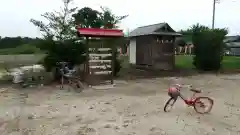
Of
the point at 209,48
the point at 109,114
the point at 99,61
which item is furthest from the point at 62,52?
the point at 209,48

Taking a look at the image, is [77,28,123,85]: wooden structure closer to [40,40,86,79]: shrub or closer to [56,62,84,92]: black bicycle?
[56,62,84,92]: black bicycle

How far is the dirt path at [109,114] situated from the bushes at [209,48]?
259 inches

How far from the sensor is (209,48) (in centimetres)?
1587

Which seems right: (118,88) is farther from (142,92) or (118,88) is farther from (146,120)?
(146,120)

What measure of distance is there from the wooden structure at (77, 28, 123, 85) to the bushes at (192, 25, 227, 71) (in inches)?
258

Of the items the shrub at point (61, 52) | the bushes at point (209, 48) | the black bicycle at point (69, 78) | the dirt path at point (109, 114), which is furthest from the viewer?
the bushes at point (209, 48)

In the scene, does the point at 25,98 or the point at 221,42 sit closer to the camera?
the point at 25,98

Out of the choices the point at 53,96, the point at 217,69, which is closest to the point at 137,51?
the point at 217,69

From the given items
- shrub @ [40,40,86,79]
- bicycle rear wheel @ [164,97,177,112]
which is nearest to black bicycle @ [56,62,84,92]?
shrub @ [40,40,86,79]

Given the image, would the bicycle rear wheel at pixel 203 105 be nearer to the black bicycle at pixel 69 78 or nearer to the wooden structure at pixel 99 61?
the black bicycle at pixel 69 78

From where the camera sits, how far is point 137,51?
1852 centimetres

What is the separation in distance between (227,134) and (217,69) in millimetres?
11790

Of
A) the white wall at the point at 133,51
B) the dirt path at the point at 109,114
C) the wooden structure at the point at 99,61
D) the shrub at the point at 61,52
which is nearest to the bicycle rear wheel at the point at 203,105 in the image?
the dirt path at the point at 109,114

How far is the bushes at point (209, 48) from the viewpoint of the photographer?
1581 centimetres
